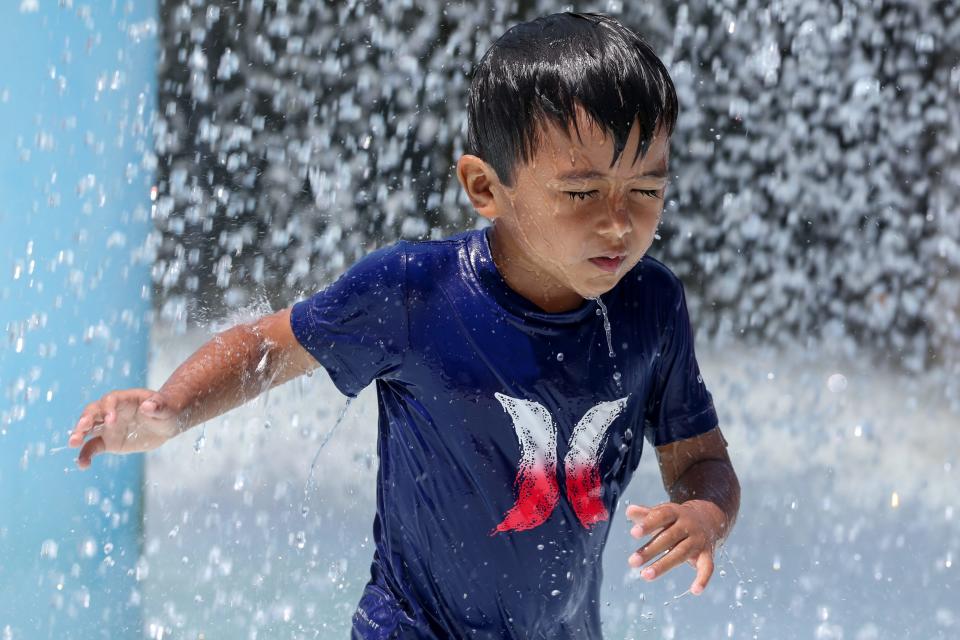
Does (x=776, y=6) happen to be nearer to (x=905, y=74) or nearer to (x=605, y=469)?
(x=905, y=74)

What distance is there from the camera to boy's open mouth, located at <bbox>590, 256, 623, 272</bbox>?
1340mm

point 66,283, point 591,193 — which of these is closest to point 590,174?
point 591,193

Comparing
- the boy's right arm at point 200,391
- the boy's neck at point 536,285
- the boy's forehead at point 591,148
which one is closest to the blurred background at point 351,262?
the boy's right arm at point 200,391

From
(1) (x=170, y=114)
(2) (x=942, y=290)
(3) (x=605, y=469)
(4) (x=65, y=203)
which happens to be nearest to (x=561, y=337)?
(3) (x=605, y=469)

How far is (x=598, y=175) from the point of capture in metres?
1.32

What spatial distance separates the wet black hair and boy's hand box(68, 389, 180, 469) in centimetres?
49

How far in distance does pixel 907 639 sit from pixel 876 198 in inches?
95.5

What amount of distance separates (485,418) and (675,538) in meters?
0.27

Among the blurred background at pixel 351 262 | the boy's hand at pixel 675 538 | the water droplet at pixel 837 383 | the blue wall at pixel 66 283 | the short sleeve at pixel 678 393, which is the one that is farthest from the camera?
the water droplet at pixel 837 383

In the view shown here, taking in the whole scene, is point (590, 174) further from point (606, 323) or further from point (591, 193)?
point (606, 323)

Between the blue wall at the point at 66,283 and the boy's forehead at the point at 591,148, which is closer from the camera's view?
the boy's forehead at the point at 591,148

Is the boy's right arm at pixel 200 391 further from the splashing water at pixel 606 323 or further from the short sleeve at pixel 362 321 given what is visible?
the splashing water at pixel 606 323

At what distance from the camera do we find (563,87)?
1.35m

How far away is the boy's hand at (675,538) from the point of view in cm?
128
